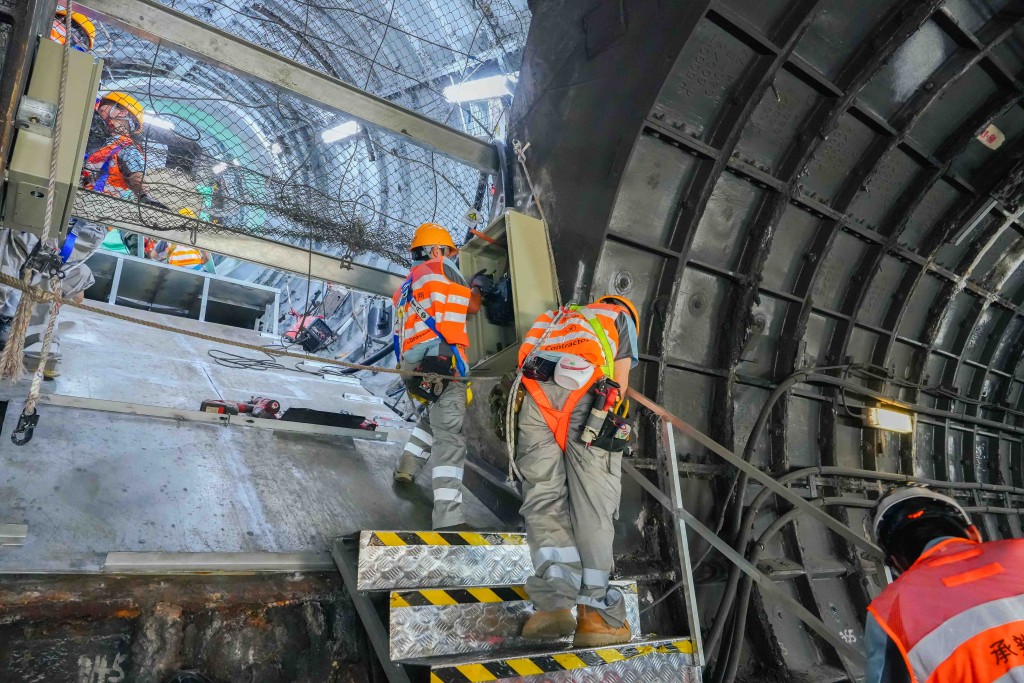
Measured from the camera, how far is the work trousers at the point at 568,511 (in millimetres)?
3057

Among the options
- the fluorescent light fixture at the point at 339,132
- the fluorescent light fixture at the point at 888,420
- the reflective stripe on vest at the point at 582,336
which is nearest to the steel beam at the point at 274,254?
the fluorescent light fixture at the point at 339,132

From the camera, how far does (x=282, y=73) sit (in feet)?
15.2

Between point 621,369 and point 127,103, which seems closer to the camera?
point 621,369

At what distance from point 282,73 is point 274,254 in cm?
160

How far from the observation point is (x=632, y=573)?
4184mm

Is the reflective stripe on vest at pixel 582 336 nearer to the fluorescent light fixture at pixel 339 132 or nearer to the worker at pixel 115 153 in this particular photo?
the worker at pixel 115 153

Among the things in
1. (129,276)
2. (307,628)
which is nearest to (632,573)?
(307,628)

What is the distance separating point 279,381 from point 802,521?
5.69 meters

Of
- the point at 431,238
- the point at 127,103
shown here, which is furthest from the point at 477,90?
the point at 127,103

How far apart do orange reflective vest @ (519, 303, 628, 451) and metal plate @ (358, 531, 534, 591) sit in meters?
0.75

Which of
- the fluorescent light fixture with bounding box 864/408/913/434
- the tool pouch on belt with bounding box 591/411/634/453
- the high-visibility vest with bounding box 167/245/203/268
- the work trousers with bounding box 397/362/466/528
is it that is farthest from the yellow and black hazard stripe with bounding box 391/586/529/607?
the high-visibility vest with bounding box 167/245/203/268

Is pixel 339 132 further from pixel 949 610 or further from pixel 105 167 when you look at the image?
pixel 949 610

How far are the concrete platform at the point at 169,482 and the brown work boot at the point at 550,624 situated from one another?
110 centimetres

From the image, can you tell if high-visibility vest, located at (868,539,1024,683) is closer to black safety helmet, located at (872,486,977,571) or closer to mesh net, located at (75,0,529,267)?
black safety helmet, located at (872,486,977,571)
